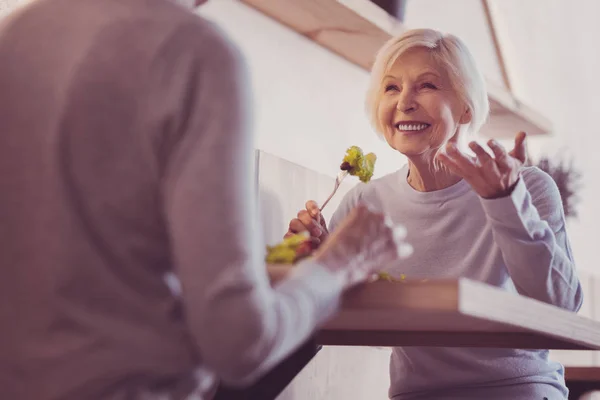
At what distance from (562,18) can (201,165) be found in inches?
159

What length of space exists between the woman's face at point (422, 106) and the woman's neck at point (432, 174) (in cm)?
3

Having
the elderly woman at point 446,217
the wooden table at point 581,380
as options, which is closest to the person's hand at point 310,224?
the elderly woman at point 446,217

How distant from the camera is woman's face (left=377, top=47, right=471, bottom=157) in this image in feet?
6.30

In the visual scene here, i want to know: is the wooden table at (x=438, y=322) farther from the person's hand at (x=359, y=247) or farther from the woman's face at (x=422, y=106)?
the woman's face at (x=422, y=106)

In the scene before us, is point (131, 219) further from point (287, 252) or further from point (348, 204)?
point (348, 204)

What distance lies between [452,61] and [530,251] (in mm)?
555

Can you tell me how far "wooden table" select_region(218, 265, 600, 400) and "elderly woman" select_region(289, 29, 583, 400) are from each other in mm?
128

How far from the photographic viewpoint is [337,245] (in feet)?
3.42

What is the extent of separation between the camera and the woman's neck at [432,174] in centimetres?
197

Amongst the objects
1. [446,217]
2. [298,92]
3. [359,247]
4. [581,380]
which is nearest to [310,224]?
[446,217]

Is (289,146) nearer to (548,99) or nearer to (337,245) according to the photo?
(337,245)

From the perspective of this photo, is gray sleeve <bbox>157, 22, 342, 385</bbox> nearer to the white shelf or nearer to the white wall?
the white wall

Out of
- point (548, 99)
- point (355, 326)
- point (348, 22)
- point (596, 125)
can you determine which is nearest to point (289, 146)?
point (348, 22)

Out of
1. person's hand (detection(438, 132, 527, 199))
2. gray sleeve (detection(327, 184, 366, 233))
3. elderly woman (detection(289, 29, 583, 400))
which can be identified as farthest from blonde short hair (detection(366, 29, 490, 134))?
person's hand (detection(438, 132, 527, 199))
